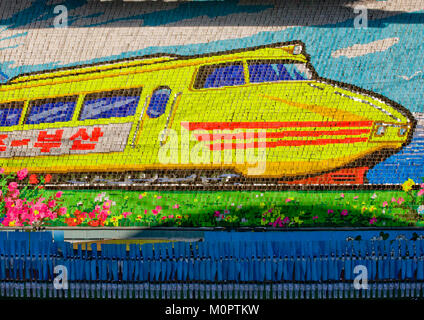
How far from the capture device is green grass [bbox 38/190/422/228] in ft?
25.1

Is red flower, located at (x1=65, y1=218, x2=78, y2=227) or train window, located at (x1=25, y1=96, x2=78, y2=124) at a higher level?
train window, located at (x1=25, y1=96, x2=78, y2=124)

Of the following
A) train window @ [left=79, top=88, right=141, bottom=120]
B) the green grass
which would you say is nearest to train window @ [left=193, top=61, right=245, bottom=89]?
train window @ [left=79, top=88, right=141, bottom=120]

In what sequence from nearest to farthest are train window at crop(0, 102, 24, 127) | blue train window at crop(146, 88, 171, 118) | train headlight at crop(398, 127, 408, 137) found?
1. train headlight at crop(398, 127, 408, 137)
2. blue train window at crop(146, 88, 171, 118)
3. train window at crop(0, 102, 24, 127)

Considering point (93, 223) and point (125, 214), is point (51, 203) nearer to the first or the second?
point (93, 223)

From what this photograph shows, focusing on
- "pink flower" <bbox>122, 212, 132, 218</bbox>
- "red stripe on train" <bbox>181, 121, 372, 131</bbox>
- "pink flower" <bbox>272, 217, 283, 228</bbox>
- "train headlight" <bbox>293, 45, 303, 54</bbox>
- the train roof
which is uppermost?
"train headlight" <bbox>293, 45, 303, 54</bbox>

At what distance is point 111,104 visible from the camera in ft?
25.2

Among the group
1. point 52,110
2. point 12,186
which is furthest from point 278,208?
point 12,186

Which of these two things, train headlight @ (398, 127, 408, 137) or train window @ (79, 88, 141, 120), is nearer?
train headlight @ (398, 127, 408, 137)

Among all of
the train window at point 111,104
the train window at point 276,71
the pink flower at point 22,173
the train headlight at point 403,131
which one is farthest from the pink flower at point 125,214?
the train headlight at point 403,131

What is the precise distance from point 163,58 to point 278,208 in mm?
2796

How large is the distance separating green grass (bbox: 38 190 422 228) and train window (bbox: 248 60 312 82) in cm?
168

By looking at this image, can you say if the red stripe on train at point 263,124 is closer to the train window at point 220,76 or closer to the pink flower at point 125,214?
the train window at point 220,76

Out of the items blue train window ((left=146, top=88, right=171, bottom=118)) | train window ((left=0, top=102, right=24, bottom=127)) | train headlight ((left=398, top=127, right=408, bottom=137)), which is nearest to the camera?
train headlight ((left=398, top=127, right=408, bottom=137))

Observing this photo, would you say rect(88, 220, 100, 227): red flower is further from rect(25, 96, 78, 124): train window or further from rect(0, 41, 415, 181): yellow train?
rect(25, 96, 78, 124): train window
